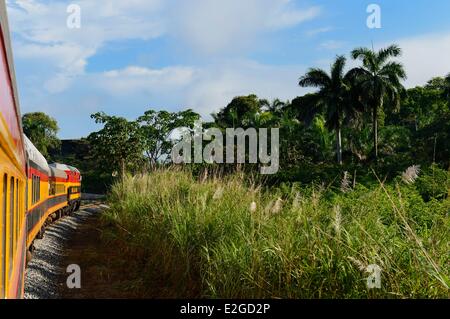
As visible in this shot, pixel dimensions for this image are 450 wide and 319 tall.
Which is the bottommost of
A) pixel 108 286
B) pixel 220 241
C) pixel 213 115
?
pixel 108 286

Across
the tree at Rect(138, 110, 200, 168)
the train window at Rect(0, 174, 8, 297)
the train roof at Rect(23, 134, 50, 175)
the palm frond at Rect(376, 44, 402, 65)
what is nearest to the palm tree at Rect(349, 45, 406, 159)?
the palm frond at Rect(376, 44, 402, 65)

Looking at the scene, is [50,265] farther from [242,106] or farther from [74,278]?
[242,106]

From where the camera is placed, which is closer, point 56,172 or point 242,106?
point 56,172

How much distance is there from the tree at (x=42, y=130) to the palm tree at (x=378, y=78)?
1166 inches

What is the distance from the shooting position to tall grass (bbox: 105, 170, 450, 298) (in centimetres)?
414

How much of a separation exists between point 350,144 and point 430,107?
39.1ft

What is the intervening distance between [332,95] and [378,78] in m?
4.13

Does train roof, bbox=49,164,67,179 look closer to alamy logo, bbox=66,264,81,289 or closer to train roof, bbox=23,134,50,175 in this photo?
train roof, bbox=23,134,50,175

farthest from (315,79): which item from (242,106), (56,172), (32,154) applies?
(32,154)

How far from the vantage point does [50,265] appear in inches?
386

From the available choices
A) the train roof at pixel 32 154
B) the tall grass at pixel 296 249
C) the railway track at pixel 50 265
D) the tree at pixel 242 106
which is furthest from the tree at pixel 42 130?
the tall grass at pixel 296 249
